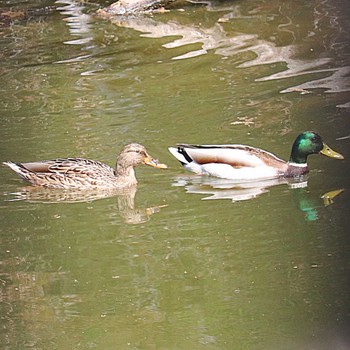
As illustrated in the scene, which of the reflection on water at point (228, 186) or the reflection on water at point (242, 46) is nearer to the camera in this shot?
the reflection on water at point (228, 186)

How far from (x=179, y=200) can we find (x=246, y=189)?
0.68 meters

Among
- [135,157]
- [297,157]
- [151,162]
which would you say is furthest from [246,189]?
[135,157]

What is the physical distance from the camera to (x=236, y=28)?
15.3m

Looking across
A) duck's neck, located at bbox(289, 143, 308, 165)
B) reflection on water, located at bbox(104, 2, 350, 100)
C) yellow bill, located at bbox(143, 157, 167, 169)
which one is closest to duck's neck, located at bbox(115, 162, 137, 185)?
yellow bill, located at bbox(143, 157, 167, 169)

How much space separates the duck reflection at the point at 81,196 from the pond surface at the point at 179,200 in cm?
2

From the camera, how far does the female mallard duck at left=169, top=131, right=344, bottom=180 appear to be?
31.4 ft

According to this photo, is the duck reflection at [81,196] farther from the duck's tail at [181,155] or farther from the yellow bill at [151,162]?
the duck's tail at [181,155]

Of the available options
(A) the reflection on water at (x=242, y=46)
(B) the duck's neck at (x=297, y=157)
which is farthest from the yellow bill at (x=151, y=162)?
(A) the reflection on water at (x=242, y=46)

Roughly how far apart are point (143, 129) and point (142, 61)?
10.5ft

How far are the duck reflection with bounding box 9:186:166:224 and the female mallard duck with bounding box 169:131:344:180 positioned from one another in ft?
2.24

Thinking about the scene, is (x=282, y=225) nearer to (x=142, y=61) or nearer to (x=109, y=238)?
(x=109, y=238)

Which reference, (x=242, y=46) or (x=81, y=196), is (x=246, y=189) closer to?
(x=81, y=196)

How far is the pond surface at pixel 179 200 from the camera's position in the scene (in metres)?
6.77

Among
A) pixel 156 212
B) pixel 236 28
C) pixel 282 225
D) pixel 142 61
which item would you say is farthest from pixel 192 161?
pixel 236 28
